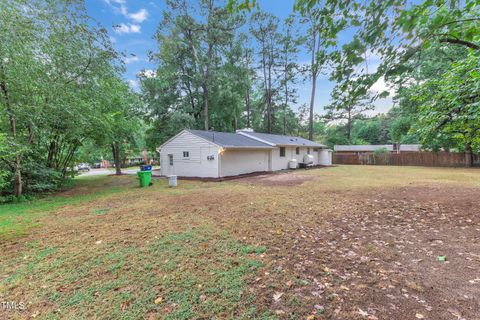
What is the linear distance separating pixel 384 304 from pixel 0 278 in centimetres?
474

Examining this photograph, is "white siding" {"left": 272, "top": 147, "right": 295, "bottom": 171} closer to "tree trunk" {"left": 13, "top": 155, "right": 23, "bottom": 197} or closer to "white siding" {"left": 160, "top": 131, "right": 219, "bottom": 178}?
"white siding" {"left": 160, "top": 131, "right": 219, "bottom": 178}

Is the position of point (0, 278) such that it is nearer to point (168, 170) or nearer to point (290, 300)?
point (290, 300)

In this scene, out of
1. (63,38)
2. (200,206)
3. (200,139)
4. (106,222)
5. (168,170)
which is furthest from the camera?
(168,170)

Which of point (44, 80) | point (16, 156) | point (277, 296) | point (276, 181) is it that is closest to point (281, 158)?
point (276, 181)

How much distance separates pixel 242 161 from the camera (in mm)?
15438

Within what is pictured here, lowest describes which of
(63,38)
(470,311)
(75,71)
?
(470,311)

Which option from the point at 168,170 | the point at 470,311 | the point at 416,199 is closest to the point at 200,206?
the point at 470,311

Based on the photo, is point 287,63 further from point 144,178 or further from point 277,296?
point 277,296

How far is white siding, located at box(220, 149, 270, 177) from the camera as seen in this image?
552 inches

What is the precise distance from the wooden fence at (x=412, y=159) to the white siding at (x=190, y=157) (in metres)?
19.6

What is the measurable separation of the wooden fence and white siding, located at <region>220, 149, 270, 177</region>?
46.7 feet

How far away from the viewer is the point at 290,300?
241 cm

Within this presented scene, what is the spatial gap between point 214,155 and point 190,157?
1.98 m

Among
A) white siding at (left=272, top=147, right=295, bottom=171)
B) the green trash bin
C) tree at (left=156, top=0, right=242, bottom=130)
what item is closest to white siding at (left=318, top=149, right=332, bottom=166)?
white siding at (left=272, top=147, right=295, bottom=171)
